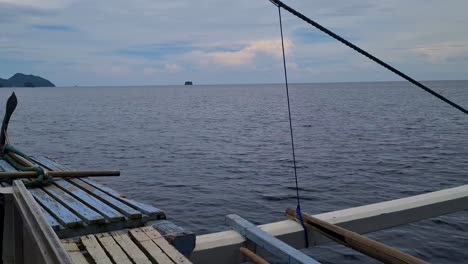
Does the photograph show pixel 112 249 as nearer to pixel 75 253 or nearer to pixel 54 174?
pixel 75 253

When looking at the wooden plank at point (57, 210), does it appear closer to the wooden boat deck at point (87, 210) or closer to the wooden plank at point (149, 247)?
the wooden boat deck at point (87, 210)

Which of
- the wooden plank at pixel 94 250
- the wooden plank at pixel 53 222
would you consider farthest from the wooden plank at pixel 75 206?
the wooden plank at pixel 94 250

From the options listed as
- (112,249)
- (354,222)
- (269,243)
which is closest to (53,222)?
(112,249)

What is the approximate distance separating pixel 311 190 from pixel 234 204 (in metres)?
3.76

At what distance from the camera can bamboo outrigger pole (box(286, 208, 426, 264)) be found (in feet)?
13.8

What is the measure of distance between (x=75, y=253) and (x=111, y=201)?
198cm

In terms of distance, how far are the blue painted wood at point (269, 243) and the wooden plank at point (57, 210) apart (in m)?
1.96

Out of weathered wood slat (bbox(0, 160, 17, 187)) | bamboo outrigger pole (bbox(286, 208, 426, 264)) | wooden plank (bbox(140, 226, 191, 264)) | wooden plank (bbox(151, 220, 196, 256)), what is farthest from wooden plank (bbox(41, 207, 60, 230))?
weathered wood slat (bbox(0, 160, 17, 187))

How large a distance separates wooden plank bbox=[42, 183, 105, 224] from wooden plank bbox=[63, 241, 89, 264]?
609mm

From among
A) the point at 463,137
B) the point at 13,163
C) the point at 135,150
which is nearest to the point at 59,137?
the point at 135,150

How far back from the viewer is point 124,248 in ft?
15.4

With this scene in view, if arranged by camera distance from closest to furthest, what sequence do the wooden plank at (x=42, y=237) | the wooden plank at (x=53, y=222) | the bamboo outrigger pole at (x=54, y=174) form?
the wooden plank at (x=42, y=237), the wooden plank at (x=53, y=222), the bamboo outrigger pole at (x=54, y=174)

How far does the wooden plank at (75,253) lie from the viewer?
428cm

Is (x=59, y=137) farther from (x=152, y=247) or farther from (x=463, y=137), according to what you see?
(x=152, y=247)
